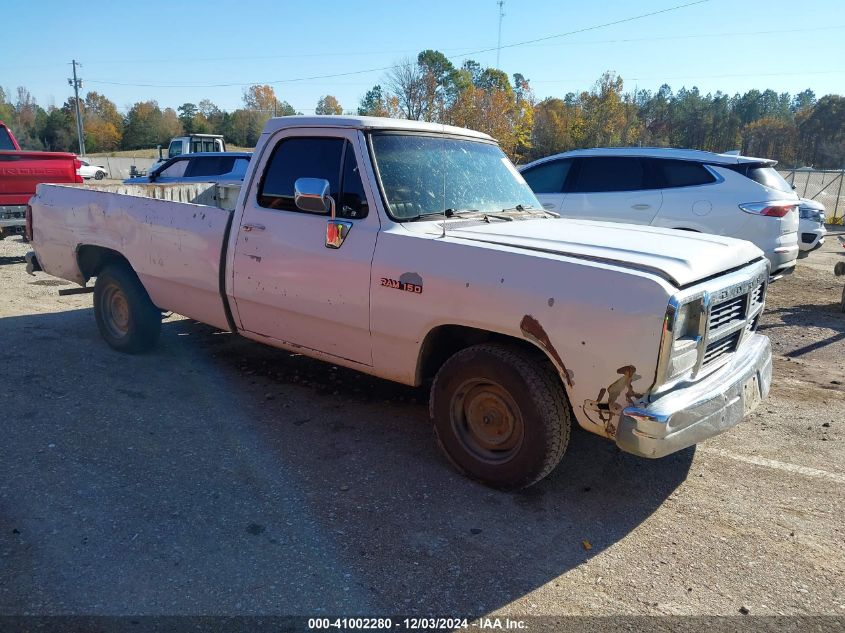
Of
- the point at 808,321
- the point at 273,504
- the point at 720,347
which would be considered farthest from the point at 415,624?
the point at 808,321

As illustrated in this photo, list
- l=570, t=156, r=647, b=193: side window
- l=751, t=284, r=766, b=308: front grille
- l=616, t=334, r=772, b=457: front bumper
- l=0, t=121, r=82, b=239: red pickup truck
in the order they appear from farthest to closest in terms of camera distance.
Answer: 1. l=0, t=121, r=82, b=239: red pickup truck
2. l=570, t=156, r=647, b=193: side window
3. l=751, t=284, r=766, b=308: front grille
4. l=616, t=334, r=772, b=457: front bumper

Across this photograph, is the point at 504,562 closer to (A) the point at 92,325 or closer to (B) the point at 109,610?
(B) the point at 109,610

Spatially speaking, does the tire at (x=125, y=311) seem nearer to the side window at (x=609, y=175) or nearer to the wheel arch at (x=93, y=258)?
the wheel arch at (x=93, y=258)

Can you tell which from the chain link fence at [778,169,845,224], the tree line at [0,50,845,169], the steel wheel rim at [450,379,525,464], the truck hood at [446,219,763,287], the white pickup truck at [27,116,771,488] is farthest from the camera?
the tree line at [0,50,845,169]

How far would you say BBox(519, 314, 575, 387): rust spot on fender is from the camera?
10.2ft

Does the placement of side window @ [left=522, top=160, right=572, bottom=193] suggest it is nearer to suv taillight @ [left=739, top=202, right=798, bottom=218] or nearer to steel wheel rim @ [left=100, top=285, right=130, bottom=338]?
suv taillight @ [left=739, top=202, right=798, bottom=218]

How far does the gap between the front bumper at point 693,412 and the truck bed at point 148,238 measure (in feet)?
10.5

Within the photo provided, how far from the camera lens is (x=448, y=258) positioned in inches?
136

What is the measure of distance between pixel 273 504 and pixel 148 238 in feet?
9.35

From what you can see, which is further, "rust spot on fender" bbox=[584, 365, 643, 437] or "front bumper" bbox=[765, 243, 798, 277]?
"front bumper" bbox=[765, 243, 798, 277]

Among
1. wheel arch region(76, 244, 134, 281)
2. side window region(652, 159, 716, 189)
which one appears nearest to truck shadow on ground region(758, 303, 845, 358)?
side window region(652, 159, 716, 189)

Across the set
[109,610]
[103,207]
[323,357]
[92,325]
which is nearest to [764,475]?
[323,357]

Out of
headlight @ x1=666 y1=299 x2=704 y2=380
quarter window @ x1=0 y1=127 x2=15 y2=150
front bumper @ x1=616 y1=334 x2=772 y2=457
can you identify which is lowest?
front bumper @ x1=616 y1=334 x2=772 y2=457

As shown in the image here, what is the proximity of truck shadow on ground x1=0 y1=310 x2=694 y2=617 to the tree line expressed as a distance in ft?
106
